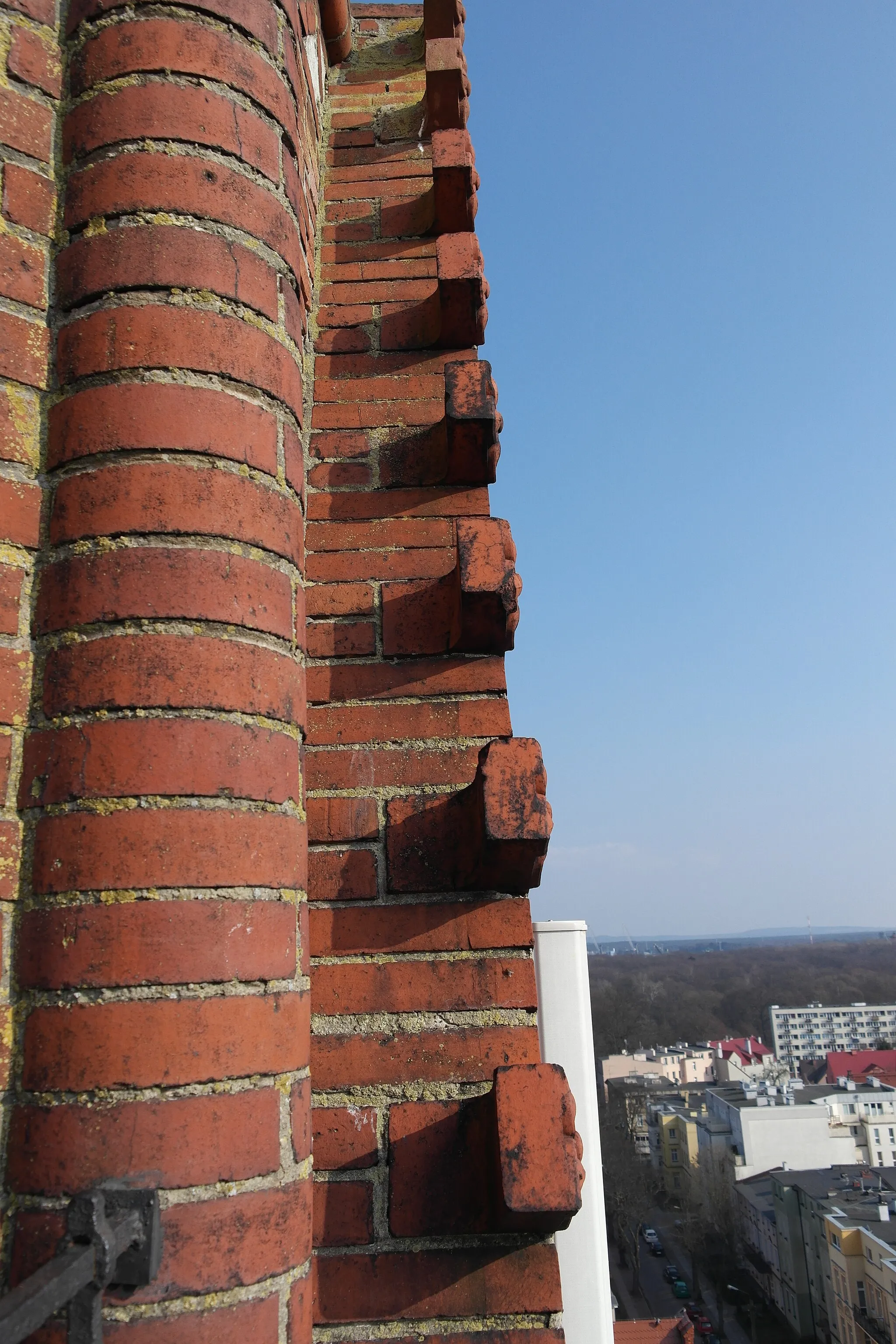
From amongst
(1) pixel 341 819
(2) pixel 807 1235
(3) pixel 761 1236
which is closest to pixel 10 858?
(1) pixel 341 819

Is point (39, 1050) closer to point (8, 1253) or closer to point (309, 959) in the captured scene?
point (8, 1253)

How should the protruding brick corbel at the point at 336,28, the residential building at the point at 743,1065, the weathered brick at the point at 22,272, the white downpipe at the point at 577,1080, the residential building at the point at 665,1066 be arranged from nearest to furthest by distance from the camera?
the weathered brick at the point at 22,272, the white downpipe at the point at 577,1080, the protruding brick corbel at the point at 336,28, the residential building at the point at 743,1065, the residential building at the point at 665,1066

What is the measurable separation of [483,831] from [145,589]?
1.91 ft

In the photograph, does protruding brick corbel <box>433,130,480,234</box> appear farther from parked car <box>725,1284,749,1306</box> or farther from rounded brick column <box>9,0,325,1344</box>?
parked car <box>725,1284,749,1306</box>

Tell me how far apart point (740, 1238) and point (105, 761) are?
4811 cm

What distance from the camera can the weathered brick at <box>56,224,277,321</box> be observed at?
1.24m

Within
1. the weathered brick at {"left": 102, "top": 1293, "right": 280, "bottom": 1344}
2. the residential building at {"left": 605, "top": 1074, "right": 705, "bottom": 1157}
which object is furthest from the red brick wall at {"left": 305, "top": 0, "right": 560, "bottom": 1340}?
the residential building at {"left": 605, "top": 1074, "right": 705, "bottom": 1157}

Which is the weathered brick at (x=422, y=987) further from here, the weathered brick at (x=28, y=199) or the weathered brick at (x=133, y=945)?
the weathered brick at (x=28, y=199)

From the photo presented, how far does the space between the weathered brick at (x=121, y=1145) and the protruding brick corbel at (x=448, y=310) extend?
152 cm

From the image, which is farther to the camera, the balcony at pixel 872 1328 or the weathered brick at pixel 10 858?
the balcony at pixel 872 1328

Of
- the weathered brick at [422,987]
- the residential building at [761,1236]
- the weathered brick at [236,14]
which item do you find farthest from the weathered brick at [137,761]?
the residential building at [761,1236]

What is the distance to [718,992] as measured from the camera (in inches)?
3659

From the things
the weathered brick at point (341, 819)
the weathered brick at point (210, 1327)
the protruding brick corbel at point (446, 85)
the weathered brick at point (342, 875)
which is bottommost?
the weathered brick at point (210, 1327)

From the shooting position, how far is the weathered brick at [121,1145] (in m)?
0.97
